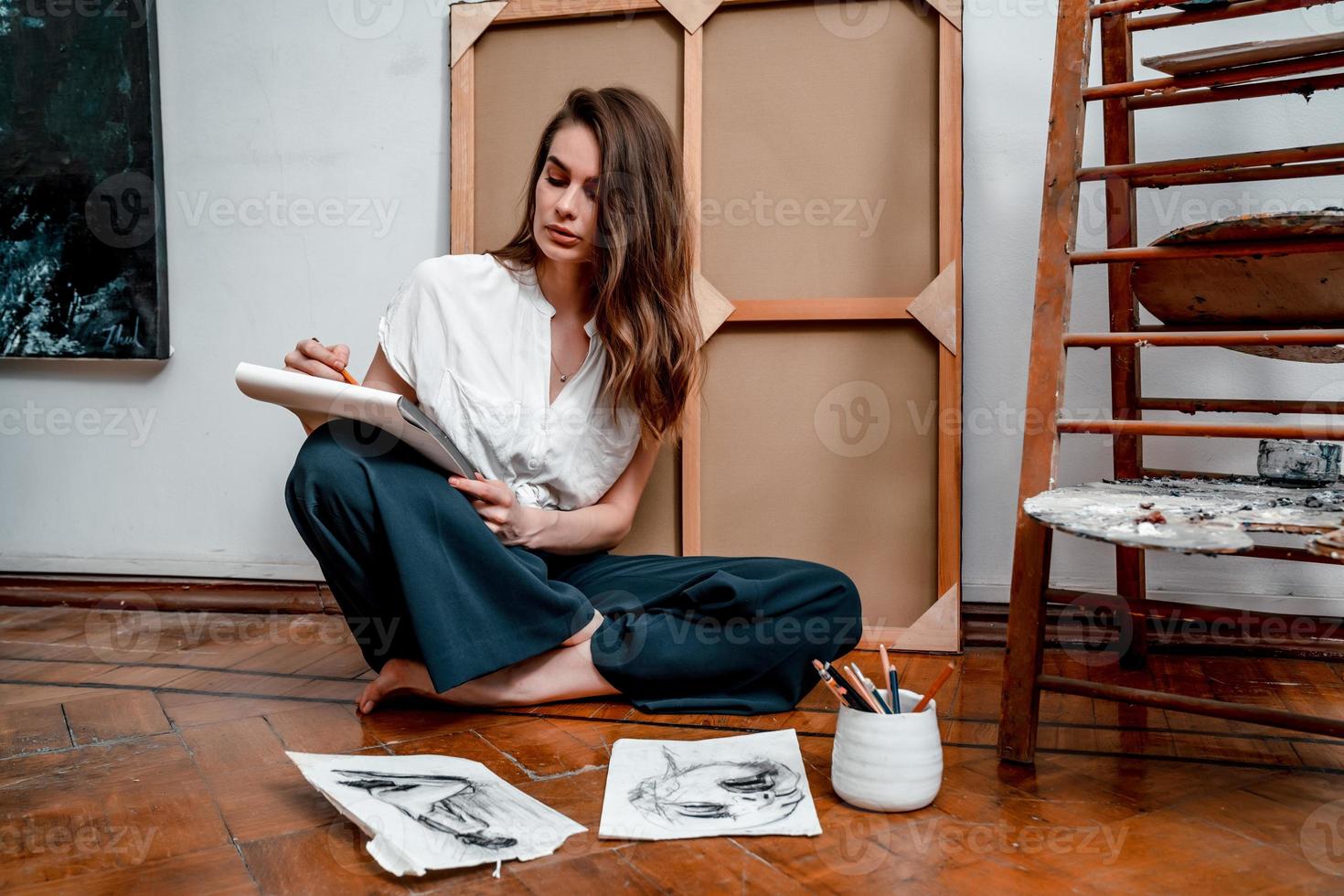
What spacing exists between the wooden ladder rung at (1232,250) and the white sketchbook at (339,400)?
0.86 meters

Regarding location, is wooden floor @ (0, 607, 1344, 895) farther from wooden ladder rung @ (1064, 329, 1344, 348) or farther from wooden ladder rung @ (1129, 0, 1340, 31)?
wooden ladder rung @ (1129, 0, 1340, 31)

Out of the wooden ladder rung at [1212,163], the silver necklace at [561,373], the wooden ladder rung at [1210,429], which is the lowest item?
the wooden ladder rung at [1210,429]

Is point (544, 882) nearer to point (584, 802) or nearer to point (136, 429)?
point (584, 802)

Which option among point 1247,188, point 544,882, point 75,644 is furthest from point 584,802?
point 1247,188

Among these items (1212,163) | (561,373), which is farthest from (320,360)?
(1212,163)

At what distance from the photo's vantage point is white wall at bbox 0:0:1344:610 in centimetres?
171

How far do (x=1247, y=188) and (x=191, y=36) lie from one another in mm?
2162

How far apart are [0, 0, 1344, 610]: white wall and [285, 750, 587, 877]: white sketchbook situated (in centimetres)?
109

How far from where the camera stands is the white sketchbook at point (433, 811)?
35.3 inches

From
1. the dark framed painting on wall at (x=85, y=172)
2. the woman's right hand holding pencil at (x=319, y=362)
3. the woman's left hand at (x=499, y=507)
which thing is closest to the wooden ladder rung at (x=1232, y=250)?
the woman's left hand at (x=499, y=507)

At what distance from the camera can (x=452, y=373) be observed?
4.90ft

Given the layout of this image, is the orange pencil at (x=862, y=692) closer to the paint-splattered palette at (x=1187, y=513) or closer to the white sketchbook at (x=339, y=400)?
the paint-splattered palette at (x=1187, y=513)

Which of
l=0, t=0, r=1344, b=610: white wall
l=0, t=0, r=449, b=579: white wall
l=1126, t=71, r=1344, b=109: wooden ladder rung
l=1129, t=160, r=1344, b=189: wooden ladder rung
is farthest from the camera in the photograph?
l=0, t=0, r=449, b=579: white wall

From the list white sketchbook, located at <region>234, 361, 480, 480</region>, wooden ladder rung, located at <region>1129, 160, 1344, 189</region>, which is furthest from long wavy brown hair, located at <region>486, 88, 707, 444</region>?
wooden ladder rung, located at <region>1129, 160, 1344, 189</region>
